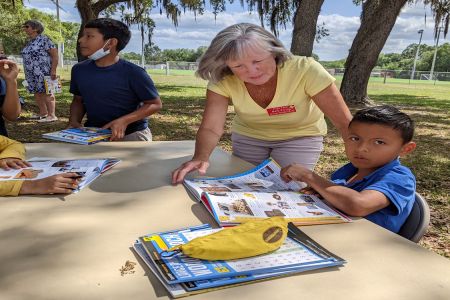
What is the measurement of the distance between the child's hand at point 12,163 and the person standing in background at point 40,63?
4.82m

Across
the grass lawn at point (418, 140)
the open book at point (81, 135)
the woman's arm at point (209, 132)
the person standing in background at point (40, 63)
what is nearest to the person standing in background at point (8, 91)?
the open book at point (81, 135)

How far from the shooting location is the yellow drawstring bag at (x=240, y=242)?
94 cm

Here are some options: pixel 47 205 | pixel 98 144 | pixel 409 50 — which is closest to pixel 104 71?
pixel 98 144

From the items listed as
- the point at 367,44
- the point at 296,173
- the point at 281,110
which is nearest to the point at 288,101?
the point at 281,110

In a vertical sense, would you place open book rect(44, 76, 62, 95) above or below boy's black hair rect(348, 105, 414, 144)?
Result: below

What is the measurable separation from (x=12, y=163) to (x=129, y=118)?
0.88 meters

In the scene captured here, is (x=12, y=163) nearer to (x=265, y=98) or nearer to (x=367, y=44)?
(x=265, y=98)

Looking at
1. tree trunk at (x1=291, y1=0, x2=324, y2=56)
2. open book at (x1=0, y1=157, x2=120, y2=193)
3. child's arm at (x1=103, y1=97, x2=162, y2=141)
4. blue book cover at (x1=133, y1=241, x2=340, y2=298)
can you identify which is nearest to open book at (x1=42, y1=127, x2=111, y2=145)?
child's arm at (x1=103, y1=97, x2=162, y2=141)

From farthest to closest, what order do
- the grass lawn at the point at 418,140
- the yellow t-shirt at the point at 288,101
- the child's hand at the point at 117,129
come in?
1. the grass lawn at the point at 418,140
2. the child's hand at the point at 117,129
3. the yellow t-shirt at the point at 288,101

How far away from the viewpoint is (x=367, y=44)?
353 inches

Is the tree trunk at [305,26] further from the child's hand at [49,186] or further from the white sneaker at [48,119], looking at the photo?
the child's hand at [49,186]

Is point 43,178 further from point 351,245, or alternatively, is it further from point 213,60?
point 351,245

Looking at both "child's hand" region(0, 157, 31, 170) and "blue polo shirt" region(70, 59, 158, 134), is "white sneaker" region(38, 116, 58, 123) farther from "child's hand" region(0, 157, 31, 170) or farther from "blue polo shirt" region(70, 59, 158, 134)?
"child's hand" region(0, 157, 31, 170)

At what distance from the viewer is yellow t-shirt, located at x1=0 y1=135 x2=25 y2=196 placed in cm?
144
